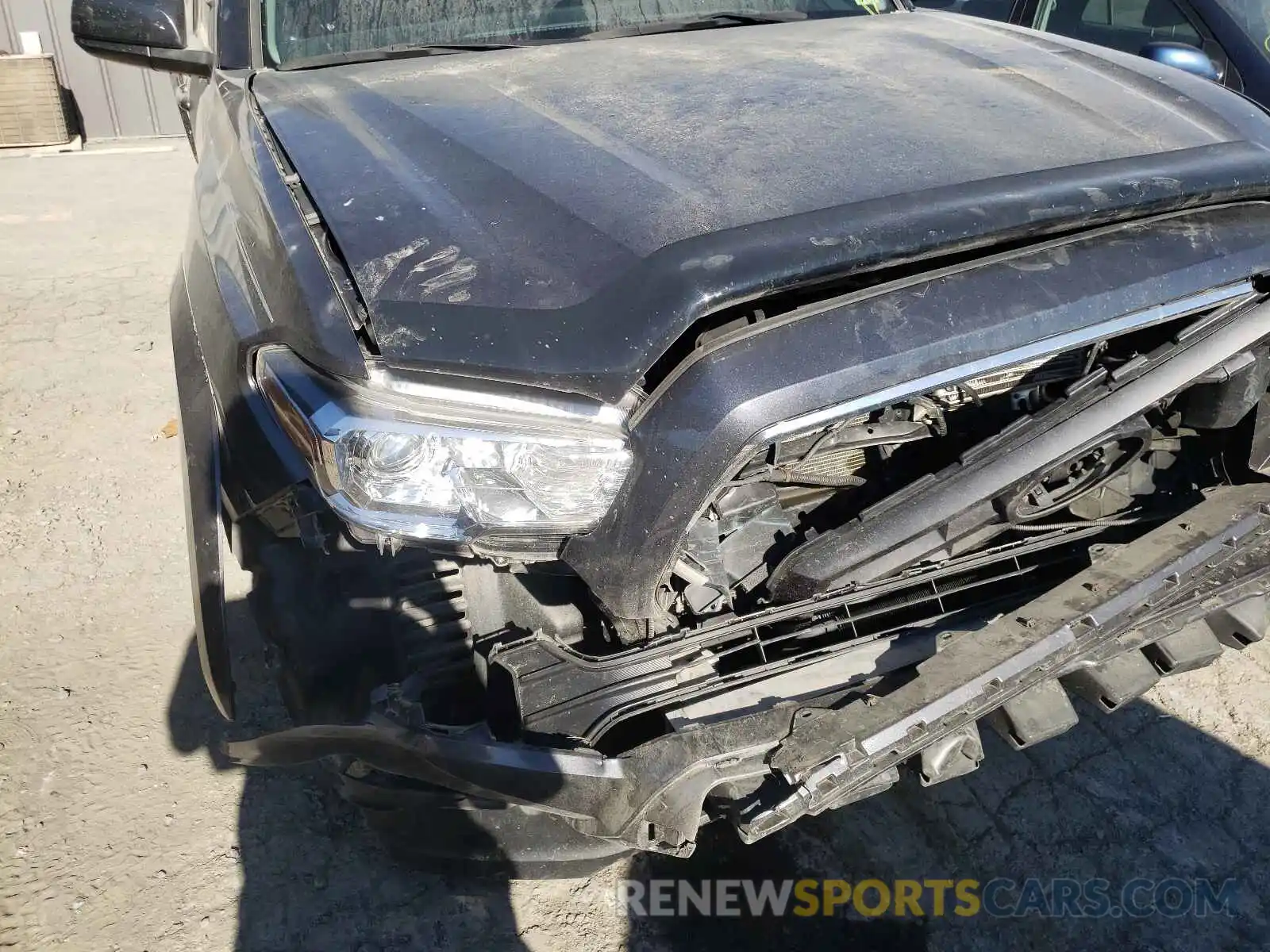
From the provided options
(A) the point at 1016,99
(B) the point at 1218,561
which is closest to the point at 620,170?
(A) the point at 1016,99

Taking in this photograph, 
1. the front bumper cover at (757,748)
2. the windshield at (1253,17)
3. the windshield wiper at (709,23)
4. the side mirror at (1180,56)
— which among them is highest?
the windshield wiper at (709,23)

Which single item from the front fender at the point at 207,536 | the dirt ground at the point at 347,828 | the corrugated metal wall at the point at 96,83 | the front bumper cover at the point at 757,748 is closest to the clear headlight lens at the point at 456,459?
the front bumper cover at the point at 757,748

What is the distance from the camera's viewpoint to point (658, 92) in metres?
2.24

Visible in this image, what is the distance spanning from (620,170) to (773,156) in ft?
0.96

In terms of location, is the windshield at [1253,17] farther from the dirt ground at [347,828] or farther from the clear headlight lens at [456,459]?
the clear headlight lens at [456,459]

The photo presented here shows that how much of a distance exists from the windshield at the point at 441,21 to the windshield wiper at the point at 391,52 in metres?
0.01

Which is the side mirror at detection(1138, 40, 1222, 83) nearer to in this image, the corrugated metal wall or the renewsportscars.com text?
the renewsportscars.com text

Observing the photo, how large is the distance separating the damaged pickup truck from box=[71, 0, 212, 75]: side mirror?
0.73 meters

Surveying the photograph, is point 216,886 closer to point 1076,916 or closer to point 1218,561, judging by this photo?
point 1076,916

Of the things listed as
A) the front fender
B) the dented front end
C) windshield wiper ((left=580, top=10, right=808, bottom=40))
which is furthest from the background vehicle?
the front fender

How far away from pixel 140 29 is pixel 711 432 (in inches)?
90.4

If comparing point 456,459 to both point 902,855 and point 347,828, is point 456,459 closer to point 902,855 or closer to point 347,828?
point 347,828

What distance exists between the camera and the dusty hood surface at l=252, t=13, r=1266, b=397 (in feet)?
4.96

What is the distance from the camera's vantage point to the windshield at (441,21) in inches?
103
